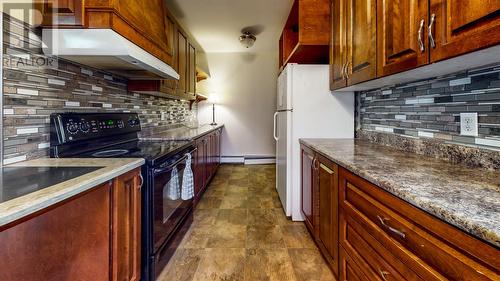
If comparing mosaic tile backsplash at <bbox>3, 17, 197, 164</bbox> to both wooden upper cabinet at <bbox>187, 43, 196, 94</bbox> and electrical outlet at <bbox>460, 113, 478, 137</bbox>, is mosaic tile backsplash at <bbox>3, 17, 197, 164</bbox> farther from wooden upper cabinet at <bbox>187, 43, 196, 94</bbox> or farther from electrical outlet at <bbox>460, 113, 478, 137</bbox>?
electrical outlet at <bbox>460, 113, 478, 137</bbox>

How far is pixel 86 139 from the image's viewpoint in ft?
5.50

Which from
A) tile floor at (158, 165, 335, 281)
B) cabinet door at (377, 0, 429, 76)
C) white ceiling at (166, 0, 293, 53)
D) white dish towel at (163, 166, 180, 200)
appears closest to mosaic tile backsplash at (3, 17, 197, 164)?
white dish towel at (163, 166, 180, 200)

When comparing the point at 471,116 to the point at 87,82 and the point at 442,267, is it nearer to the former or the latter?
the point at 442,267

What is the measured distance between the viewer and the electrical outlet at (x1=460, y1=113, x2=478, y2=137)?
48.6 inches

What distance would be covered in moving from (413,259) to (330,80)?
191 centimetres

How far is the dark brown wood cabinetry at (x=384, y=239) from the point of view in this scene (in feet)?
2.10

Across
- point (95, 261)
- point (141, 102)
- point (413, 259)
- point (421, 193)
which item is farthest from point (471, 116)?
point (141, 102)

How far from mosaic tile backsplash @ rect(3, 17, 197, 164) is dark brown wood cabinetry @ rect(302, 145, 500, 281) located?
5.46 ft

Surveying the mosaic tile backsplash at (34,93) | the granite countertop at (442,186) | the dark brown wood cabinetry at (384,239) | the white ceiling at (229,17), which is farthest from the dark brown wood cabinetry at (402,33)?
the mosaic tile backsplash at (34,93)

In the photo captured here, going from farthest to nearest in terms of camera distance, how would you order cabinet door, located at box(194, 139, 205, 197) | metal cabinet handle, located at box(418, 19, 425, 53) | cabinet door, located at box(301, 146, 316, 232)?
cabinet door, located at box(194, 139, 205, 197)
cabinet door, located at box(301, 146, 316, 232)
metal cabinet handle, located at box(418, 19, 425, 53)

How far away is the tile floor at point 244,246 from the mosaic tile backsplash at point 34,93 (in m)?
1.15

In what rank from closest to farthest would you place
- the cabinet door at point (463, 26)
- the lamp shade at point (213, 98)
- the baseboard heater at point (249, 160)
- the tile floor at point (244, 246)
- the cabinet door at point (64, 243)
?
the cabinet door at point (463, 26)
the cabinet door at point (64, 243)
the tile floor at point (244, 246)
the lamp shade at point (213, 98)
the baseboard heater at point (249, 160)

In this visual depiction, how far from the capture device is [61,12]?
1.37 m

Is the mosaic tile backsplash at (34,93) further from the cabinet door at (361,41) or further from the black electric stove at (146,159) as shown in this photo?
the cabinet door at (361,41)
